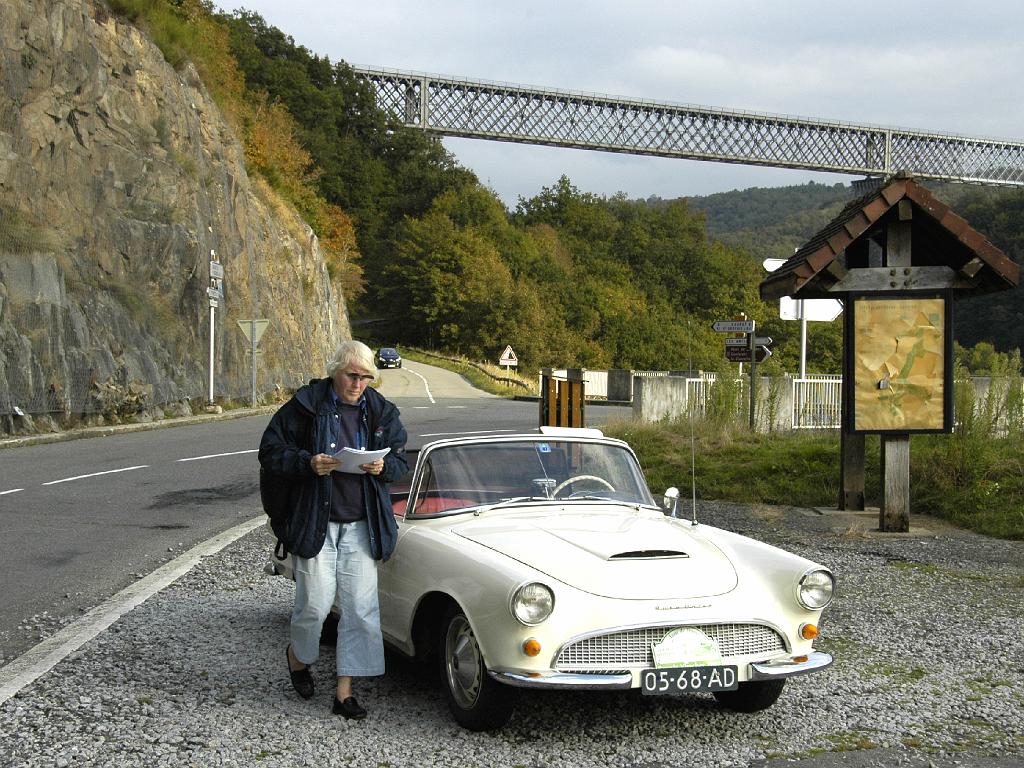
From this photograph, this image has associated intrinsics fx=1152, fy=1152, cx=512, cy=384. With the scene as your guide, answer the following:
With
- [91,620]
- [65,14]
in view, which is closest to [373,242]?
[65,14]

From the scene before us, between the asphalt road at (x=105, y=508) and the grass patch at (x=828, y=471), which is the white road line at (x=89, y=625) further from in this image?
the grass patch at (x=828, y=471)

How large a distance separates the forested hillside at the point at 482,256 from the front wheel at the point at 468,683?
64.2 m

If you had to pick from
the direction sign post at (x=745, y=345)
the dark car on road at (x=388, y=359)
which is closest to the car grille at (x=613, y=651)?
the direction sign post at (x=745, y=345)

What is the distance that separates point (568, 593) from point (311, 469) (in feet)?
4.31

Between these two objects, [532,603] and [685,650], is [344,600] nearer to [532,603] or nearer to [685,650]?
[532,603]

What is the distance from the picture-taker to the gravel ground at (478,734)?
4.79 metres

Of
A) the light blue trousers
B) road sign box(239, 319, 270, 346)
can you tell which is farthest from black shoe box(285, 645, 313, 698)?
road sign box(239, 319, 270, 346)

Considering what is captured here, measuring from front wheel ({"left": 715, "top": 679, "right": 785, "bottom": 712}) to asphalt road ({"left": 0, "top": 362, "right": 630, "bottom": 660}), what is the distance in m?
4.00

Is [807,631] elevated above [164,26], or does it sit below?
below

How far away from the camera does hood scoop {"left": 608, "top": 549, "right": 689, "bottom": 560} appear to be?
5238mm

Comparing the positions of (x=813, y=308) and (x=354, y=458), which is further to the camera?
(x=813, y=308)

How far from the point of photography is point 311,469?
5.27m

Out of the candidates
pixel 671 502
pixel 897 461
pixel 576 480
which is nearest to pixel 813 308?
pixel 897 461

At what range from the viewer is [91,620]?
23.6ft
